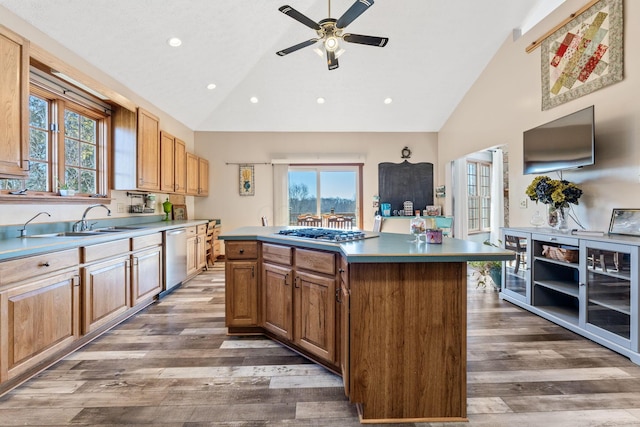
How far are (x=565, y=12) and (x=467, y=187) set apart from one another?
3.10m

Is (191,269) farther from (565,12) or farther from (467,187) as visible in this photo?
(565,12)

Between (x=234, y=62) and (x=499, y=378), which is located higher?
(x=234, y=62)

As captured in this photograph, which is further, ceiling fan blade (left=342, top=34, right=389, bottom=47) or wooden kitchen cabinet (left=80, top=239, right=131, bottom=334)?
ceiling fan blade (left=342, top=34, right=389, bottom=47)

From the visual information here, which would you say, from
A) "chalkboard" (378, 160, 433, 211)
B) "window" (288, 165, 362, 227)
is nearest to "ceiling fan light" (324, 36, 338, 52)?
"window" (288, 165, 362, 227)

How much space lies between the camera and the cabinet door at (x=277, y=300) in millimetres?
2268

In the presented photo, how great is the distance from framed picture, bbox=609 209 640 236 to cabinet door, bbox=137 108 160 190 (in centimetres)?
481

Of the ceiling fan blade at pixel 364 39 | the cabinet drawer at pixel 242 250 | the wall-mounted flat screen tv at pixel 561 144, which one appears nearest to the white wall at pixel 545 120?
the wall-mounted flat screen tv at pixel 561 144

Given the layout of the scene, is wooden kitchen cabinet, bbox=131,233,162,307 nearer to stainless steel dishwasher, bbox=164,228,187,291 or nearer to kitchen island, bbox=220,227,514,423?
stainless steel dishwasher, bbox=164,228,187,291

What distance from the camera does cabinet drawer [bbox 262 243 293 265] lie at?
2264 mm

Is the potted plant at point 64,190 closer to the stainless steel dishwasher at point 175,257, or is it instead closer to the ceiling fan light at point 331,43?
the stainless steel dishwasher at point 175,257

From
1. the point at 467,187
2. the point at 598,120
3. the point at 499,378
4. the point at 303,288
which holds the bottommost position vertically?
the point at 499,378

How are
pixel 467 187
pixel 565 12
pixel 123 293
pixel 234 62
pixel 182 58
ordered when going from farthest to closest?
pixel 467 187 < pixel 234 62 < pixel 182 58 < pixel 565 12 < pixel 123 293

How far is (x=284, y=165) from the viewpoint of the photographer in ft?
20.3

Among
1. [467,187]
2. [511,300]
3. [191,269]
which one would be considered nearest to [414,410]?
[511,300]
